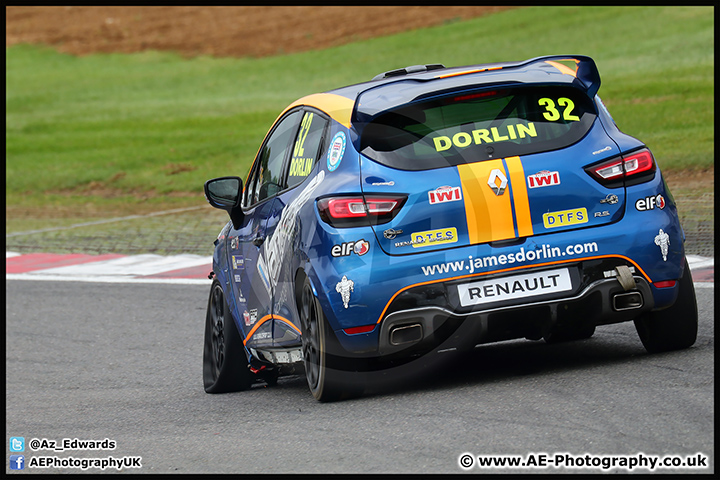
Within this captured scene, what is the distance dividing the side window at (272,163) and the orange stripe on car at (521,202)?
1510 millimetres

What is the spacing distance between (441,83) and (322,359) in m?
1.59

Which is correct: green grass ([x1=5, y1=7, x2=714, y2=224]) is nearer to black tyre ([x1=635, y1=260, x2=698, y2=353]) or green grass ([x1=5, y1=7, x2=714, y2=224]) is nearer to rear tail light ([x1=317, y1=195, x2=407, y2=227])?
black tyre ([x1=635, y1=260, x2=698, y2=353])

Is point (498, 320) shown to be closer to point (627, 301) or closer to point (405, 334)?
point (405, 334)

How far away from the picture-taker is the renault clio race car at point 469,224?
582 cm

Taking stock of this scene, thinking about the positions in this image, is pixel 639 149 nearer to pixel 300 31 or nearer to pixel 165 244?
pixel 165 244

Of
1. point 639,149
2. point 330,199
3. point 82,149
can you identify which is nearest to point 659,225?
point 639,149

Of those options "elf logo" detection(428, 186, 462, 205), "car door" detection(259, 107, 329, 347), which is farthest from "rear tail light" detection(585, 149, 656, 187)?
"car door" detection(259, 107, 329, 347)

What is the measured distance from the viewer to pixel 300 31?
49156 millimetres

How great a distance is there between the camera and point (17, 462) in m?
5.65

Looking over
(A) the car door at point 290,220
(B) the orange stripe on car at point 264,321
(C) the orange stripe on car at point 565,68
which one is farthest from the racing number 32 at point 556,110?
(B) the orange stripe on car at point 264,321

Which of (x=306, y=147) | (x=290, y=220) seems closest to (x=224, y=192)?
(x=306, y=147)

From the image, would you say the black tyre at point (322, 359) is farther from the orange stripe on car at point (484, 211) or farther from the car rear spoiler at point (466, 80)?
the car rear spoiler at point (466, 80)

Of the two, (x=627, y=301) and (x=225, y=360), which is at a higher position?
(x=627, y=301)

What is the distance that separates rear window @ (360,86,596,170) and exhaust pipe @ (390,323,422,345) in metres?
0.81
